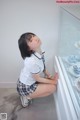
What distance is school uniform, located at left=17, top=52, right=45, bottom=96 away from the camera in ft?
6.79

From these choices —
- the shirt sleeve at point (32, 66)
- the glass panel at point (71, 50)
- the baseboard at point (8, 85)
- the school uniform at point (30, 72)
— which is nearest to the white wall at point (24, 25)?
the glass panel at point (71, 50)

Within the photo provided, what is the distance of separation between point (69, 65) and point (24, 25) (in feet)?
2.47

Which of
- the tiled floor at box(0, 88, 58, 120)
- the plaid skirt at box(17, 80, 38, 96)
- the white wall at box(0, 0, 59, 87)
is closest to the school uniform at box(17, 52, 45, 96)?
the plaid skirt at box(17, 80, 38, 96)

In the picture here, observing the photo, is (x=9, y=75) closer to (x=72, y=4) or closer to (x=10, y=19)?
(x=10, y=19)

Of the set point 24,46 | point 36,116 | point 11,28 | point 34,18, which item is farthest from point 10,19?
point 36,116

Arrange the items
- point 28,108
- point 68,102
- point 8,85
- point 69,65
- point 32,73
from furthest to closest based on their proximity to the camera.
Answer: point 8,85 → point 28,108 → point 32,73 → point 69,65 → point 68,102

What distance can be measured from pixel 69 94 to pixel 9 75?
1193 mm

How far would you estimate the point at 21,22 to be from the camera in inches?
92.7

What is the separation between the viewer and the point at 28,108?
2252mm

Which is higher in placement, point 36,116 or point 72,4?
point 72,4

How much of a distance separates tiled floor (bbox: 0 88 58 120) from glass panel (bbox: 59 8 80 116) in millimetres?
523

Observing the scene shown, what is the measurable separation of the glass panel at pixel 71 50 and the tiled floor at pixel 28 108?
523 mm

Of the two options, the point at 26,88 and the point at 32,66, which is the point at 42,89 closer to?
the point at 26,88

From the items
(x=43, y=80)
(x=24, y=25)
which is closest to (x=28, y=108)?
(x=43, y=80)
